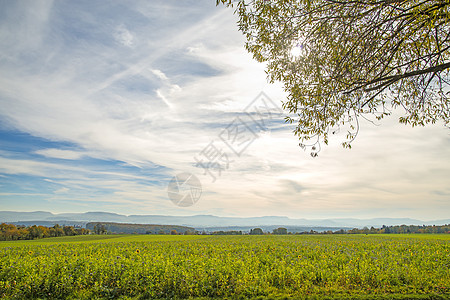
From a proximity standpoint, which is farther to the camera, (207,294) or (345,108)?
(345,108)

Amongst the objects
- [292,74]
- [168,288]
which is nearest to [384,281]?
[168,288]

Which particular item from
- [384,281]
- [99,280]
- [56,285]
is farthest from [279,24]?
[56,285]

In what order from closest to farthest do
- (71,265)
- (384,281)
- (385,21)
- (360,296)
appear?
(360,296), (385,21), (384,281), (71,265)

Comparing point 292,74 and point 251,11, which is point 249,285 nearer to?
point 292,74

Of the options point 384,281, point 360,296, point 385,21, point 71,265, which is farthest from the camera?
point 71,265

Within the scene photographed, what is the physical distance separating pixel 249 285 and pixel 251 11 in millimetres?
9819

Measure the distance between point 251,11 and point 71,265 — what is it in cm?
1225

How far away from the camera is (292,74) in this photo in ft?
35.4

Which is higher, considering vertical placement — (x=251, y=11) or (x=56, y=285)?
(x=251, y=11)

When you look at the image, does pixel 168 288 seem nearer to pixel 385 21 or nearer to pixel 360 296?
pixel 360 296

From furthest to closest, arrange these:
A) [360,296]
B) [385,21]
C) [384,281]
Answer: [384,281], [385,21], [360,296]

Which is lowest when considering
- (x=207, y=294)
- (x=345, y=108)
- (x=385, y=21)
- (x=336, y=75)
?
(x=207, y=294)

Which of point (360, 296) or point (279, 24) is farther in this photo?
point (279, 24)

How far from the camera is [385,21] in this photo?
338 inches
